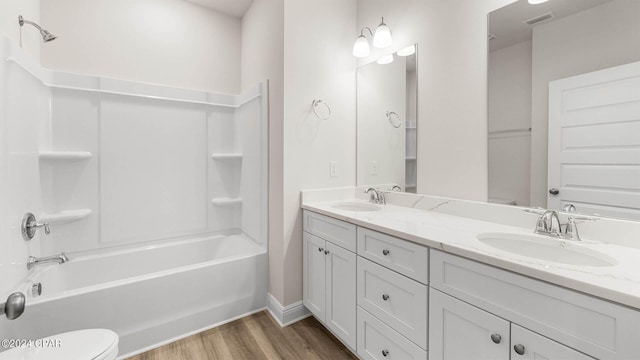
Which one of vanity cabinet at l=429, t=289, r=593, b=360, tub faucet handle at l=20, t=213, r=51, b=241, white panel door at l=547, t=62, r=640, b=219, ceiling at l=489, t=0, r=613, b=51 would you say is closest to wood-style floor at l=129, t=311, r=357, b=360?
vanity cabinet at l=429, t=289, r=593, b=360

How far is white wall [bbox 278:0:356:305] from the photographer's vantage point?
2.03 meters

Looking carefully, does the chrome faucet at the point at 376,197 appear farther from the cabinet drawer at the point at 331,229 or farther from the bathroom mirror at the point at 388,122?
the cabinet drawer at the point at 331,229

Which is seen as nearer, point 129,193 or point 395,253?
point 395,253

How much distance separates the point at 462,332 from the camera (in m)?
1.02

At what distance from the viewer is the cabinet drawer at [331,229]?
63.2 inches

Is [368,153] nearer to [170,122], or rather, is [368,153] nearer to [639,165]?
[639,165]

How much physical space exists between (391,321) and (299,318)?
38.9 inches

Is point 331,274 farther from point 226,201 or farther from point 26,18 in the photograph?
point 26,18

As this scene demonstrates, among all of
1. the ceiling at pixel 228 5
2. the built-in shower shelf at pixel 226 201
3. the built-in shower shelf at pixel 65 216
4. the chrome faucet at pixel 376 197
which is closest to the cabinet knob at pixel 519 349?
the chrome faucet at pixel 376 197

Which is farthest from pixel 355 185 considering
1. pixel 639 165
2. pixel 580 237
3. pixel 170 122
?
pixel 170 122

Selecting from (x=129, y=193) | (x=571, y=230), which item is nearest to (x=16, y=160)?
(x=129, y=193)

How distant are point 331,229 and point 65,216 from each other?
208 cm

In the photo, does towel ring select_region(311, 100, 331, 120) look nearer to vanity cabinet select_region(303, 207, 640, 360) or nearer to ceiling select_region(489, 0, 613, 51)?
vanity cabinet select_region(303, 207, 640, 360)

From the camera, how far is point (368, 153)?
2.32m
